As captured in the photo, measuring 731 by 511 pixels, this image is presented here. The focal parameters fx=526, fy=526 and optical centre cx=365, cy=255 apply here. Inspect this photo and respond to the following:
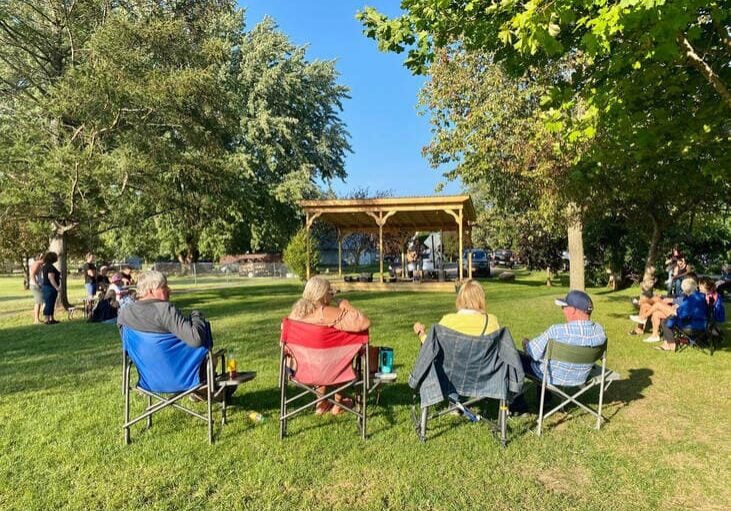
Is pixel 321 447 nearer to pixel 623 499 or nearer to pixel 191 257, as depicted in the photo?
pixel 623 499

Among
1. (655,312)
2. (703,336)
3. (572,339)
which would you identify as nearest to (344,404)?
(572,339)

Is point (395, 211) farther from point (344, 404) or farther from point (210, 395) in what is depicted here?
point (210, 395)

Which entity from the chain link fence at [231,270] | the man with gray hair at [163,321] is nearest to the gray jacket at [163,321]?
the man with gray hair at [163,321]

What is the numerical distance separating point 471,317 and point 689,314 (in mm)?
4679

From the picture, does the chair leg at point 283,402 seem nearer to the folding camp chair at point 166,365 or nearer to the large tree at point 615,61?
the folding camp chair at point 166,365

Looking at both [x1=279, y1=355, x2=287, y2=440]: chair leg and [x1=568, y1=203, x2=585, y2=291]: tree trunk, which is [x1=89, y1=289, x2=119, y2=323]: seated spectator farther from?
[x1=568, y1=203, x2=585, y2=291]: tree trunk

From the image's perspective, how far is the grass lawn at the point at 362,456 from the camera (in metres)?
3.07

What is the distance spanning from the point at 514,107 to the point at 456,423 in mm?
12739

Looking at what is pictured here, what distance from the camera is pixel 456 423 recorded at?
430 cm

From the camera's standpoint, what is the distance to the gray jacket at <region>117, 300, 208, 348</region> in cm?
375

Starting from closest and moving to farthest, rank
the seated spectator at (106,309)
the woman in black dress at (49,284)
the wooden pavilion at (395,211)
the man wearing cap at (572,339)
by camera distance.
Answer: the man wearing cap at (572,339)
the woman in black dress at (49,284)
the seated spectator at (106,309)
the wooden pavilion at (395,211)

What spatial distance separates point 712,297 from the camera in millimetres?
7508

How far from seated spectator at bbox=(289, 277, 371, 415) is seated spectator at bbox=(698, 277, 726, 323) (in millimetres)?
5626

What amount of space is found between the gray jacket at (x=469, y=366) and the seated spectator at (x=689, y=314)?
14.4 ft
